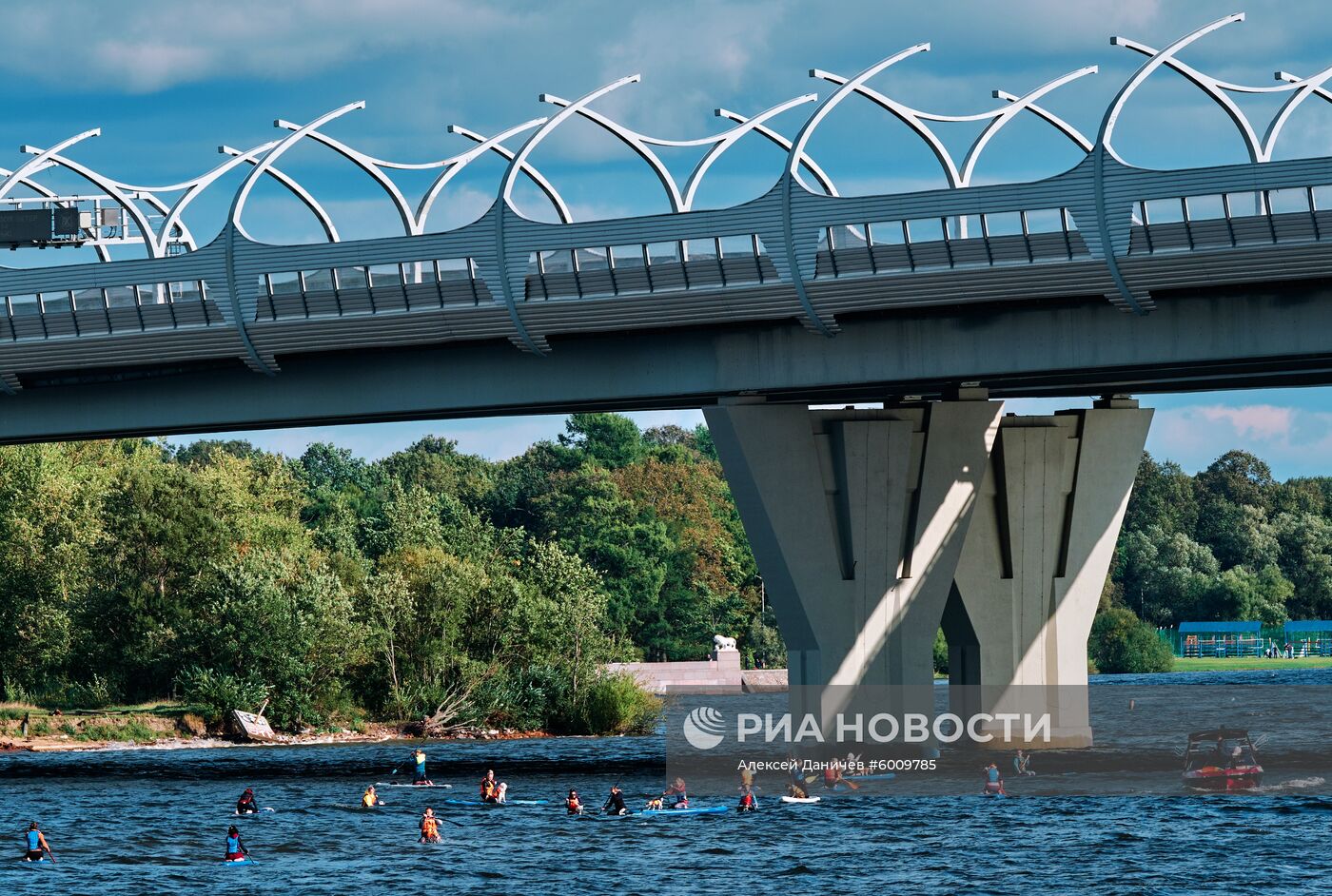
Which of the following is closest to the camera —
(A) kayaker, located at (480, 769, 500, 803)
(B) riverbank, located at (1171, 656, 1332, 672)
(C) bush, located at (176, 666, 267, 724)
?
(A) kayaker, located at (480, 769, 500, 803)

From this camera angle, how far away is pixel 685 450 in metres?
196

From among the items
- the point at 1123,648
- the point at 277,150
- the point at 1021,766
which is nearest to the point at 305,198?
the point at 277,150

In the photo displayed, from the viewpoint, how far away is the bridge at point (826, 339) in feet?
177

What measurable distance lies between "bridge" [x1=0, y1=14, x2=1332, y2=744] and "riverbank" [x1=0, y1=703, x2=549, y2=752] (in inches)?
895

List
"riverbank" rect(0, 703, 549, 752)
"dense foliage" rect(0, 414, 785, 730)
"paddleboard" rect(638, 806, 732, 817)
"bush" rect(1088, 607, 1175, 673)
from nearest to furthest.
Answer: "paddleboard" rect(638, 806, 732, 817) < "riverbank" rect(0, 703, 549, 752) < "dense foliage" rect(0, 414, 785, 730) < "bush" rect(1088, 607, 1175, 673)

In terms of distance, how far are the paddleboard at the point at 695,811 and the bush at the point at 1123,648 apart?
116 m

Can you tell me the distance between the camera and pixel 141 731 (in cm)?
8775

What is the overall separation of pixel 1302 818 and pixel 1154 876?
13.5m

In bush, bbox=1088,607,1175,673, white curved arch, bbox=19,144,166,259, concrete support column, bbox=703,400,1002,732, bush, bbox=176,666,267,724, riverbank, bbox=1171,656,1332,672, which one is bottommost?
riverbank, bbox=1171,656,1332,672

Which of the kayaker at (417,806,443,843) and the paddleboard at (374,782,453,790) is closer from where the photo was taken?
the kayaker at (417,806,443,843)

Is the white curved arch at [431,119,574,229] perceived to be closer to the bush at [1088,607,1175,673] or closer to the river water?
the river water

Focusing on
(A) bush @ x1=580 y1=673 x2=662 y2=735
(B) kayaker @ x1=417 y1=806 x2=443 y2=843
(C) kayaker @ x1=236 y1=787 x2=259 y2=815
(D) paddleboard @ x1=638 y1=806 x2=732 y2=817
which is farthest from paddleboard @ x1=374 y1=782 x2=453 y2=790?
(A) bush @ x1=580 y1=673 x2=662 y2=735

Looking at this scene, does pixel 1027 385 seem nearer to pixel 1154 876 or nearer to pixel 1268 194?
pixel 1268 194

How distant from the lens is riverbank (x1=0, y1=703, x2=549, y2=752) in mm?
86750
